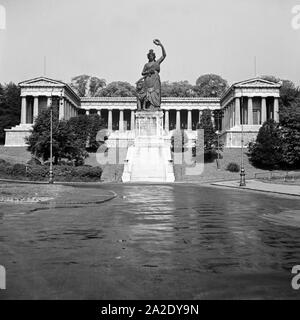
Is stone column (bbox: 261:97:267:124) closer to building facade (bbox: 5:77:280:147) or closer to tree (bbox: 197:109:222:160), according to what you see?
building facade (bbox: 5:77:280:147)

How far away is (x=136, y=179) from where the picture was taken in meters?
48.1

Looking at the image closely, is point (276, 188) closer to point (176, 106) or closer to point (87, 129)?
point (87, 129)

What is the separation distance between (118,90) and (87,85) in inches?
464

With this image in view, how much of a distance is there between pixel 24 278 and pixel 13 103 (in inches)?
4460

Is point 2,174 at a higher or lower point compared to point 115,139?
lower

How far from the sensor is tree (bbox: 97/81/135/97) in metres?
141

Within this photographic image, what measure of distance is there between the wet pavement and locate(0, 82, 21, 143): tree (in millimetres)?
98251

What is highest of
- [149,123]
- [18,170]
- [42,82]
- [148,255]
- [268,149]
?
[42,82]

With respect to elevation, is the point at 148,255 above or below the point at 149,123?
below

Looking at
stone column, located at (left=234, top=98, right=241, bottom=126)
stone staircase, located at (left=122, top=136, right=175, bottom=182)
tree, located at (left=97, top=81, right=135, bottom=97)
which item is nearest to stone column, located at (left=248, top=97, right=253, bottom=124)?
stone column, located at (left=234, top=98, right=241, bottom=126)

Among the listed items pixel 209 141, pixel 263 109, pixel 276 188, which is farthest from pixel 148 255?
pixel 263 109

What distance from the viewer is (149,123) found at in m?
54.9
